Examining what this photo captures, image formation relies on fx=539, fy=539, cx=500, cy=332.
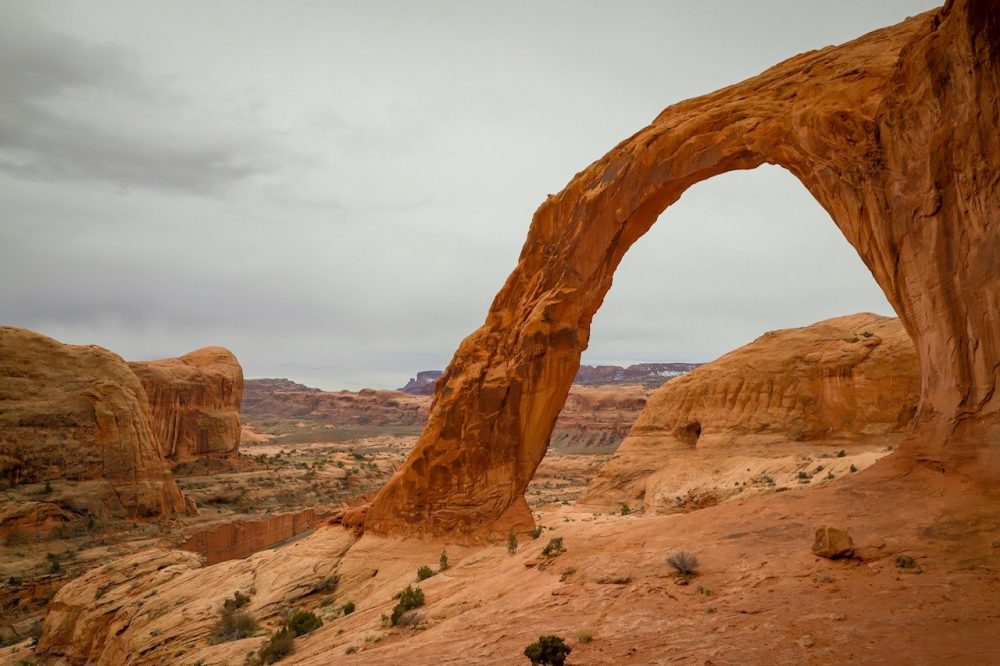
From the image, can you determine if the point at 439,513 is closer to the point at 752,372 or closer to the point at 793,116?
the point at 793,116

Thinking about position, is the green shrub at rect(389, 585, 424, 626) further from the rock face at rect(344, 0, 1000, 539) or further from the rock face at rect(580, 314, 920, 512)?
the rock face at rect(580, 314, 920, 512)

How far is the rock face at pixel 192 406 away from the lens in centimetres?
4888

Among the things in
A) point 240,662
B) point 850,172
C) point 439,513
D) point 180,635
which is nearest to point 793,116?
point 850,172

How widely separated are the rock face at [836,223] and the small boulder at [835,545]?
9.48ft

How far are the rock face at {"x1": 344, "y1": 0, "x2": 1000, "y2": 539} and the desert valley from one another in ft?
0.18

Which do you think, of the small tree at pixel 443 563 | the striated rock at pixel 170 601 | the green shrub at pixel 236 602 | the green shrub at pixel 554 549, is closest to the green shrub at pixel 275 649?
the striated rock at pixel 170 601

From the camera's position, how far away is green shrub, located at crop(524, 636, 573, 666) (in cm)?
623

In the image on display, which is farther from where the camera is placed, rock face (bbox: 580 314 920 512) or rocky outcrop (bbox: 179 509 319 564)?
rocky outcrop (bbox: 179 509 319 564)

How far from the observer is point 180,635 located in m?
12.9

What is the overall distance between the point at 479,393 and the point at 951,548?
12024 millimetres

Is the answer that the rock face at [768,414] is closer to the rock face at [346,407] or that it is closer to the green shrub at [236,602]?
the green shrub at [236,602]

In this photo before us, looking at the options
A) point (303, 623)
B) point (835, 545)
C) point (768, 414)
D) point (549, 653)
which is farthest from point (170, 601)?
point (768, 414)

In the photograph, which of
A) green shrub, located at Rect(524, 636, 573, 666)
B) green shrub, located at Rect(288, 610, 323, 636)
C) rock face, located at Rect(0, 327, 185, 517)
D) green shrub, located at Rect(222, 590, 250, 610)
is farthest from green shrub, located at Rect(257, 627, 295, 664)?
rock face, located at Rect(0, 327, 185, 517)

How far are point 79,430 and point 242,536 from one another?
11.2m
